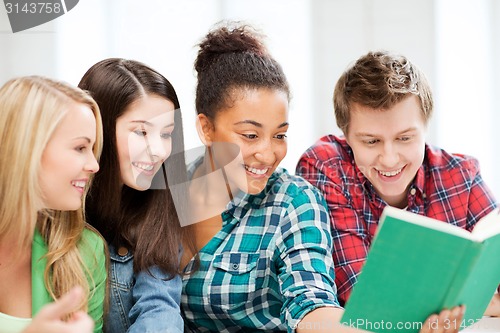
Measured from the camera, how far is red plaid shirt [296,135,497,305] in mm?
1482

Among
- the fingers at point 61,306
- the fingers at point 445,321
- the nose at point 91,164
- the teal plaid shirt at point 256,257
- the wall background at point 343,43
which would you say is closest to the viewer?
the fingers at point 61,306

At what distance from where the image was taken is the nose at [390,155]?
4.74 feet

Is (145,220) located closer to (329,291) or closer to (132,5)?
(329,291)

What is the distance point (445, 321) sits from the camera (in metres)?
1.06

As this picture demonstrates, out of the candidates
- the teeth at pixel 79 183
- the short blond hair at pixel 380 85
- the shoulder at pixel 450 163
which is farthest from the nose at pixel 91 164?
the shoulder at pixel 450 163

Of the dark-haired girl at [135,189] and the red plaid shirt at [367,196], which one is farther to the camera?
the red plaid shirt at [367,196]

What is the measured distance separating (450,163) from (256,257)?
0.53 m

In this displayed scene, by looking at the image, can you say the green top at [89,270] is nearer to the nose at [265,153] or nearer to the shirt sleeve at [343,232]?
the nose at [265,153]

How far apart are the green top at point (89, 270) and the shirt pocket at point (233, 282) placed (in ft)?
0.83

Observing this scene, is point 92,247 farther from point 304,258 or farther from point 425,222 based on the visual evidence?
point 425,222

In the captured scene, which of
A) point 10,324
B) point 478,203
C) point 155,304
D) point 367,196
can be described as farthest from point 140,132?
point 478,203

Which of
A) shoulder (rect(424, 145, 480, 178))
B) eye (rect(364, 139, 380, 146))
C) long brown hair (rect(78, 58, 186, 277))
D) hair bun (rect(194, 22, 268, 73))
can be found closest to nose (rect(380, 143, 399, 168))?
eye (rect(364, 139, 380, 146))

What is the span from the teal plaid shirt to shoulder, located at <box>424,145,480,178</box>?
1.04ft

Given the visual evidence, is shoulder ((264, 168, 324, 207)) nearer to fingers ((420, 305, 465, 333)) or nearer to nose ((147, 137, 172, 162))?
nose ((147, 137, 172, 162))
